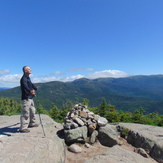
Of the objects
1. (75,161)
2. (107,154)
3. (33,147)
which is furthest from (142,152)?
(33,147)

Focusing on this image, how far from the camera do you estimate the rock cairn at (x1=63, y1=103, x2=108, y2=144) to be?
8273 mm

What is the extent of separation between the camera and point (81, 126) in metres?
8.97

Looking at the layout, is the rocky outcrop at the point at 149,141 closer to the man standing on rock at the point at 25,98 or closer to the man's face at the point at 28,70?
the man standing on rock at the point at 25,98

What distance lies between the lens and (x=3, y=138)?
658cm

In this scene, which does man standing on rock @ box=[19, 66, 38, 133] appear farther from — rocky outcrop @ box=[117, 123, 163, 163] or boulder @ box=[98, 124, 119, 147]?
rocky outcrop @ box=[117, 123, 163, 163]

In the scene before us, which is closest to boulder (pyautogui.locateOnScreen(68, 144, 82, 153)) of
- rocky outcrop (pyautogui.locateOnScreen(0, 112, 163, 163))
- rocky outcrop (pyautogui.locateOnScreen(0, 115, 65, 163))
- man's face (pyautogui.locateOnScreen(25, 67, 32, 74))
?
rocky outcrop (pyautogui.locateOnScreen(0, 112, 163, 163))

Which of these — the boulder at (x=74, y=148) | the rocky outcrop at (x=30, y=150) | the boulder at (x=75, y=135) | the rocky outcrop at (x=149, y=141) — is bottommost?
the rocky outcrop at (x=149, y=141)

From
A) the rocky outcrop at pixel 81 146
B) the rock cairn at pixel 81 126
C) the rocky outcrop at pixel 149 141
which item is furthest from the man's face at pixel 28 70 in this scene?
the rocky outcrop at pixel 149 141

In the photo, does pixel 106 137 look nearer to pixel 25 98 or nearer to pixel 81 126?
pixel 81 126

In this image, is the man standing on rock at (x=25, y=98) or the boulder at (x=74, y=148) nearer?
the boulder at (x=74, y=148)

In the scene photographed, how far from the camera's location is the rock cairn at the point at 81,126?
8.27m

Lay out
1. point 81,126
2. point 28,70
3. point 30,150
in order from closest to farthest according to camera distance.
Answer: point 30,150
point 28,70
point 81,126

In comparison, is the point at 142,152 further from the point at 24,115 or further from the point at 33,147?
the point at 24,115

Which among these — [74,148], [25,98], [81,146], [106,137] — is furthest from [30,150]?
[106,137]
